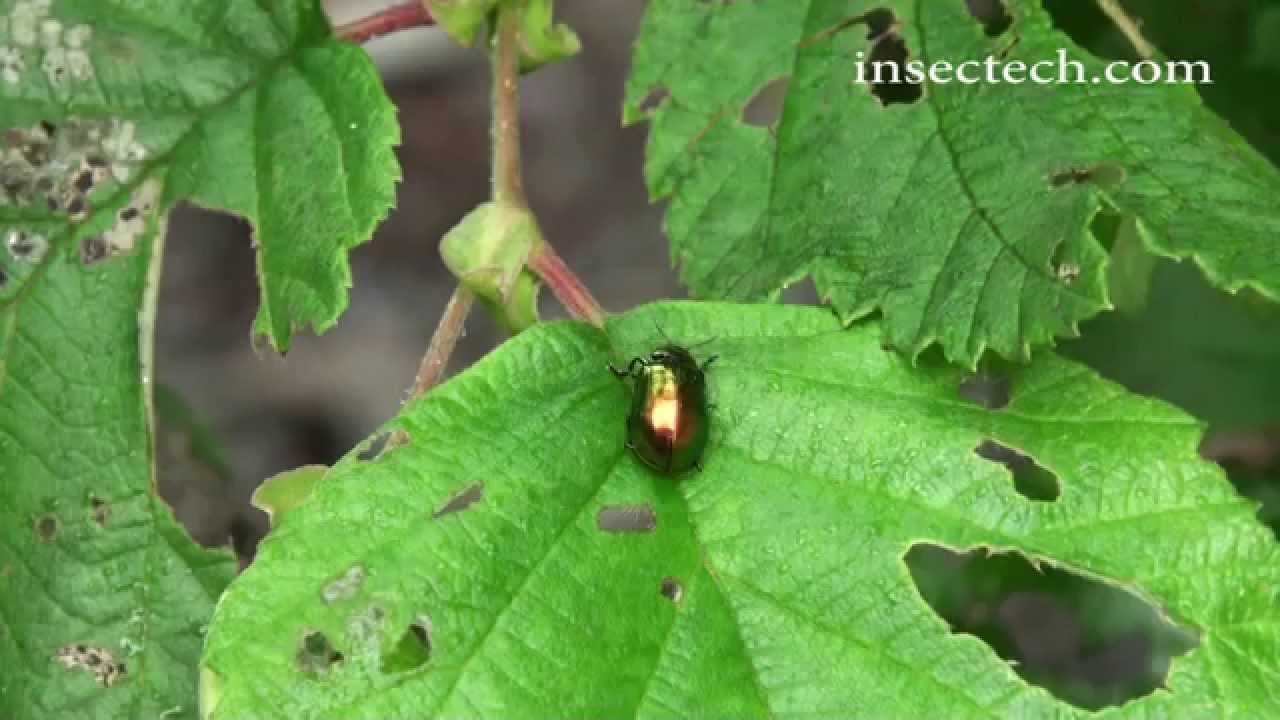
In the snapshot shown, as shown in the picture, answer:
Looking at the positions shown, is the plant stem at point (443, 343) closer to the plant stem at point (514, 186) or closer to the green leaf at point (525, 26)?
the plant stem at point (514, 186)

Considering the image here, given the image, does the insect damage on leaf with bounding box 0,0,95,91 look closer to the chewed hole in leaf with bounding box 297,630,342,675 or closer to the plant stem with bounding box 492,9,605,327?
the plant stem with bounding box 492,9,605,327

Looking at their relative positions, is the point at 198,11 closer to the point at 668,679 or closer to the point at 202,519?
the point at 202,519

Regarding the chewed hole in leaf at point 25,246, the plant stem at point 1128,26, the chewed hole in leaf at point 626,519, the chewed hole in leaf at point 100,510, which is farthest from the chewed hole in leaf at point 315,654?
the plant stem at point 1128,26

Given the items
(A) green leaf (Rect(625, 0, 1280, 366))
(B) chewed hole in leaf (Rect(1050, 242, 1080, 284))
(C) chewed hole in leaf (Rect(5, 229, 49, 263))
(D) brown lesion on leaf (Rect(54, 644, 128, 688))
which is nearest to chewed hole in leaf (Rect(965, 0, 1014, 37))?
(A) green leaf (Rect(625, 0, 1280, 366))

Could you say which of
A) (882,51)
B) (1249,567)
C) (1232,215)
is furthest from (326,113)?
(1249,567)

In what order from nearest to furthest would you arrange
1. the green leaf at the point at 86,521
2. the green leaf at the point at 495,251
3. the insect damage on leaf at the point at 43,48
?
the green leaf at the point at 495,251 < the green leaf at the point at 86,521 < the insect damage on leaf at the point at 43,48

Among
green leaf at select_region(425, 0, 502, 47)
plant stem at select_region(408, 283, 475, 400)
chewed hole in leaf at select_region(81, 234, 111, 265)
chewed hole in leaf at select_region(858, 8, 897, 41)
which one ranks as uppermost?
green leaf at select_region(425, 0, 502, 47)
